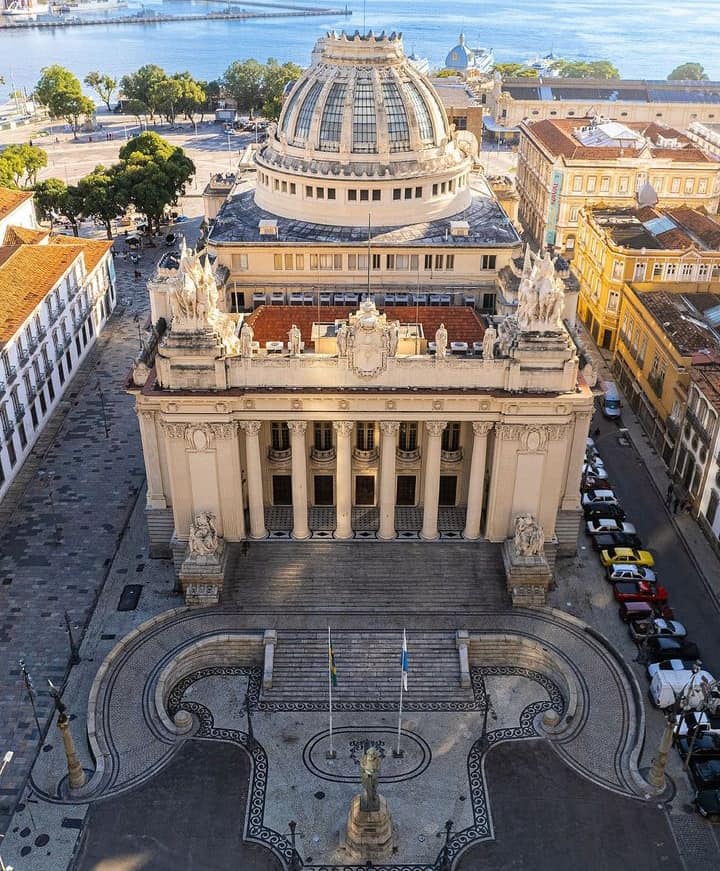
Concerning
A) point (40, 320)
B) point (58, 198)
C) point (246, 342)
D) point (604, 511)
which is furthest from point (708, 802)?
point (58, 198)

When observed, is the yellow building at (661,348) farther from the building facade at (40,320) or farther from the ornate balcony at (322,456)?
the building facade at (40,320)

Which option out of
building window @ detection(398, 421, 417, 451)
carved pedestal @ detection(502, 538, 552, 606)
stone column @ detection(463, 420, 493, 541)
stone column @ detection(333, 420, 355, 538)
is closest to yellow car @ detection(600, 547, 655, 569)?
carved pedestal @ detection(502, 538, 552, 606)

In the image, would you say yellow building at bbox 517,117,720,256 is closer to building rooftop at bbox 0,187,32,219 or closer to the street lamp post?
building rooftop at bbox 0,187,32,219

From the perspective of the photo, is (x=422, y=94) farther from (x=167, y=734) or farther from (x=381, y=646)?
(x=167, y=734)

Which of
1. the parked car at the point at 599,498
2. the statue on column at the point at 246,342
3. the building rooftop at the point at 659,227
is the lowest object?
the parked car at the point at 599,498

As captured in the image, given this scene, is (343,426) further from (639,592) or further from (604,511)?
(604,511)

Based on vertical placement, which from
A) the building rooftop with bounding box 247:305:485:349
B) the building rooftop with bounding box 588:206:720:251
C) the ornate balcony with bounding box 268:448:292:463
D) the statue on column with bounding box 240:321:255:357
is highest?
the statue on column with bounding box 240:321:255:357

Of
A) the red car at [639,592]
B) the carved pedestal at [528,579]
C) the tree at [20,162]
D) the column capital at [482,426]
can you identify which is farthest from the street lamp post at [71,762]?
the tree at [20,162]
